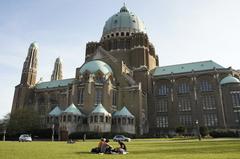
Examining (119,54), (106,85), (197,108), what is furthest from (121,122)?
(119,54)

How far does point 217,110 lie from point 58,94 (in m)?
53.5

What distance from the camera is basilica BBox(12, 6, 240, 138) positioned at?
55.3 metres

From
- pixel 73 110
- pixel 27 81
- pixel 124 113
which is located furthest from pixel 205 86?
pixel 27 81

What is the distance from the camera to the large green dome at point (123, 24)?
267 ft

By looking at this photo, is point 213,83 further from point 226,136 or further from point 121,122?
point 121,122

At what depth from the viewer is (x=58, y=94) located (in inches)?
3255

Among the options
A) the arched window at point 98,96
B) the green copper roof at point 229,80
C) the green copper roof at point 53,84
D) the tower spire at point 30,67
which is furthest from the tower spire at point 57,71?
the green copper roof at point 229,80

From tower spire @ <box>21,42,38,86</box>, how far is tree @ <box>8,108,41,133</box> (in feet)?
87.5

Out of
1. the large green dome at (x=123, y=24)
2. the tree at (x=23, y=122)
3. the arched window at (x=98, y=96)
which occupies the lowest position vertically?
the tree at (x=23, y=122)

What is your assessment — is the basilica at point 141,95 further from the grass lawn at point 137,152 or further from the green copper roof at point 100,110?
the grass lawn at point 137,152

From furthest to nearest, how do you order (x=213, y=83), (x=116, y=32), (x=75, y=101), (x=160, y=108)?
(x=116, y=32) < (x=160, y=108) < (x=213, y=83) < (x=75, y=101)

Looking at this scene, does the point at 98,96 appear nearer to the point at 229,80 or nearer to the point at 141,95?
the point at 141,95

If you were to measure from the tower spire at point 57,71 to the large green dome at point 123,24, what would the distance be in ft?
122

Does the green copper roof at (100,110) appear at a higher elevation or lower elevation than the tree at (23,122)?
higher
